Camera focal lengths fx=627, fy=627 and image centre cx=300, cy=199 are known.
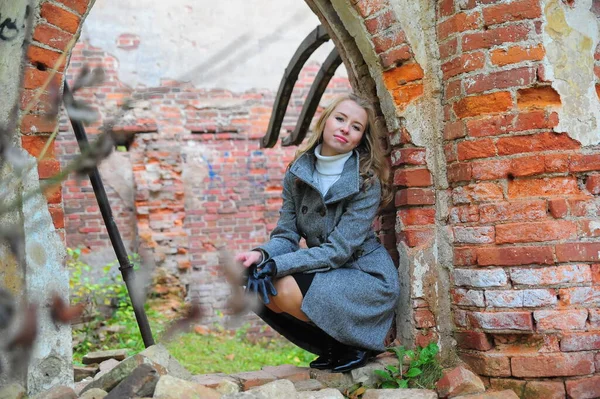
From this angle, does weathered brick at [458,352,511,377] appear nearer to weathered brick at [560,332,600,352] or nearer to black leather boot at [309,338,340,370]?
weathered brick at [560,332,600,352]

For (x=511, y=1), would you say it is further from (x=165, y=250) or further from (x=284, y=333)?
(x=165, y=250)

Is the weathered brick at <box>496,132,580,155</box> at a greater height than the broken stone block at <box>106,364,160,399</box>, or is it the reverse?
the weathered brick at <box>496,132,580,155</box>

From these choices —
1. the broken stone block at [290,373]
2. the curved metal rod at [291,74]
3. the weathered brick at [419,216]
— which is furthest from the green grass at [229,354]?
the weathered brick at [419,216]

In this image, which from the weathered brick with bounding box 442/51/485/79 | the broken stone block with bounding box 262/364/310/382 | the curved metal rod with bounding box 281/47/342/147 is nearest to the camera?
the weathered brick with bounding box 442/51/485/79

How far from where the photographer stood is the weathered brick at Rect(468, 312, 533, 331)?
2.74 meters

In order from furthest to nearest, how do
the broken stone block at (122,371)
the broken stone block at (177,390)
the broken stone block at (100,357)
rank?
the broken stone block at (100,357) → the broken stone block at (122,371) → the broken stone block at (177,390)

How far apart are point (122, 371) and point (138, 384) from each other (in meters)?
0.22

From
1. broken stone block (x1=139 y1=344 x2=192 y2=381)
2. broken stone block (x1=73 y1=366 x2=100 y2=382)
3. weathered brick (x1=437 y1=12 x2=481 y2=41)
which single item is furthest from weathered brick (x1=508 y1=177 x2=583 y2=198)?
broken stone block (x1=73 y1=366 x2=100 y2=382)

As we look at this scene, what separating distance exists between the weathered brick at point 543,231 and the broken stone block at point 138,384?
1.64 meters

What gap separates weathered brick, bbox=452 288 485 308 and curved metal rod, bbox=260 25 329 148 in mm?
2393

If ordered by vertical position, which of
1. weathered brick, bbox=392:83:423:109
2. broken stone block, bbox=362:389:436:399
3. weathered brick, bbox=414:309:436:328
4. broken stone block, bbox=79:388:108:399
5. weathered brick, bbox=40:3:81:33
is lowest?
broken stone block, bbox=362:389:436:399

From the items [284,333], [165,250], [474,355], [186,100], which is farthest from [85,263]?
[474,355]

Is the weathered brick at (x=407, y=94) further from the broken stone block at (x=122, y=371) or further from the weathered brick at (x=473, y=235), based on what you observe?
the broken stone block at (x=122, y=371)

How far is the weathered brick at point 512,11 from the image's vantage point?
9.16 feet
